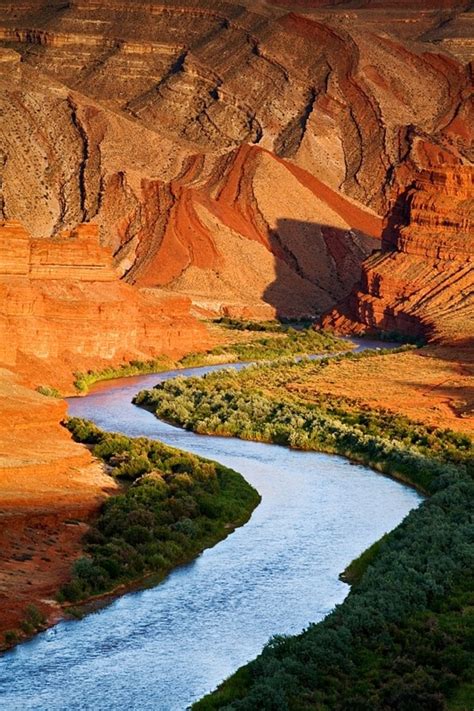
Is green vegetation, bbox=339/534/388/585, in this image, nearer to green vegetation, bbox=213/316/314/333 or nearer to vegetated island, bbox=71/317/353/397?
vegetated island, bbox=71/317/353/397

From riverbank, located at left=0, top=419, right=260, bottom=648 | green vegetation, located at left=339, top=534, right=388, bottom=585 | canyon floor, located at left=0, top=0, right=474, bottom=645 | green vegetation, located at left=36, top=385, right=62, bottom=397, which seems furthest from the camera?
green vegetation, located at left=36, top=385, right=62, bottom=397

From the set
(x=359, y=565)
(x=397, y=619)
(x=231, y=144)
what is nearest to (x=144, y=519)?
(x=359, y=565)

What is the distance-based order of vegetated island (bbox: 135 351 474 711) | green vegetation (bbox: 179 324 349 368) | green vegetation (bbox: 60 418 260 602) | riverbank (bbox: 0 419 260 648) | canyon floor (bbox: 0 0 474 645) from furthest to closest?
green vegetation (bbox: 179 324 349 368) < canyon floor (bbox: 0 0 474 645) < green vegetation (bbox: 60 418 260 602) < riverbank (bbox: 0 419 260 648) < vegetated island (bbox: 135 351 474 711)

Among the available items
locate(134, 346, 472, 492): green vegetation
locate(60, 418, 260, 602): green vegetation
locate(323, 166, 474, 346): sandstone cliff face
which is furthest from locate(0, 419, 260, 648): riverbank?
locate(323, 166, 474, 346): sandstone cliff face

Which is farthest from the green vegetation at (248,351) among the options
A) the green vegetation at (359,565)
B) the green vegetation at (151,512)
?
the green vegetation at (359,565)

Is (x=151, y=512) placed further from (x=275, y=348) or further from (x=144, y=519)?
(x=275, y=348)

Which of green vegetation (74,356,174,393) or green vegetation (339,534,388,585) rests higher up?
green vegetation (74,356,174,393)
